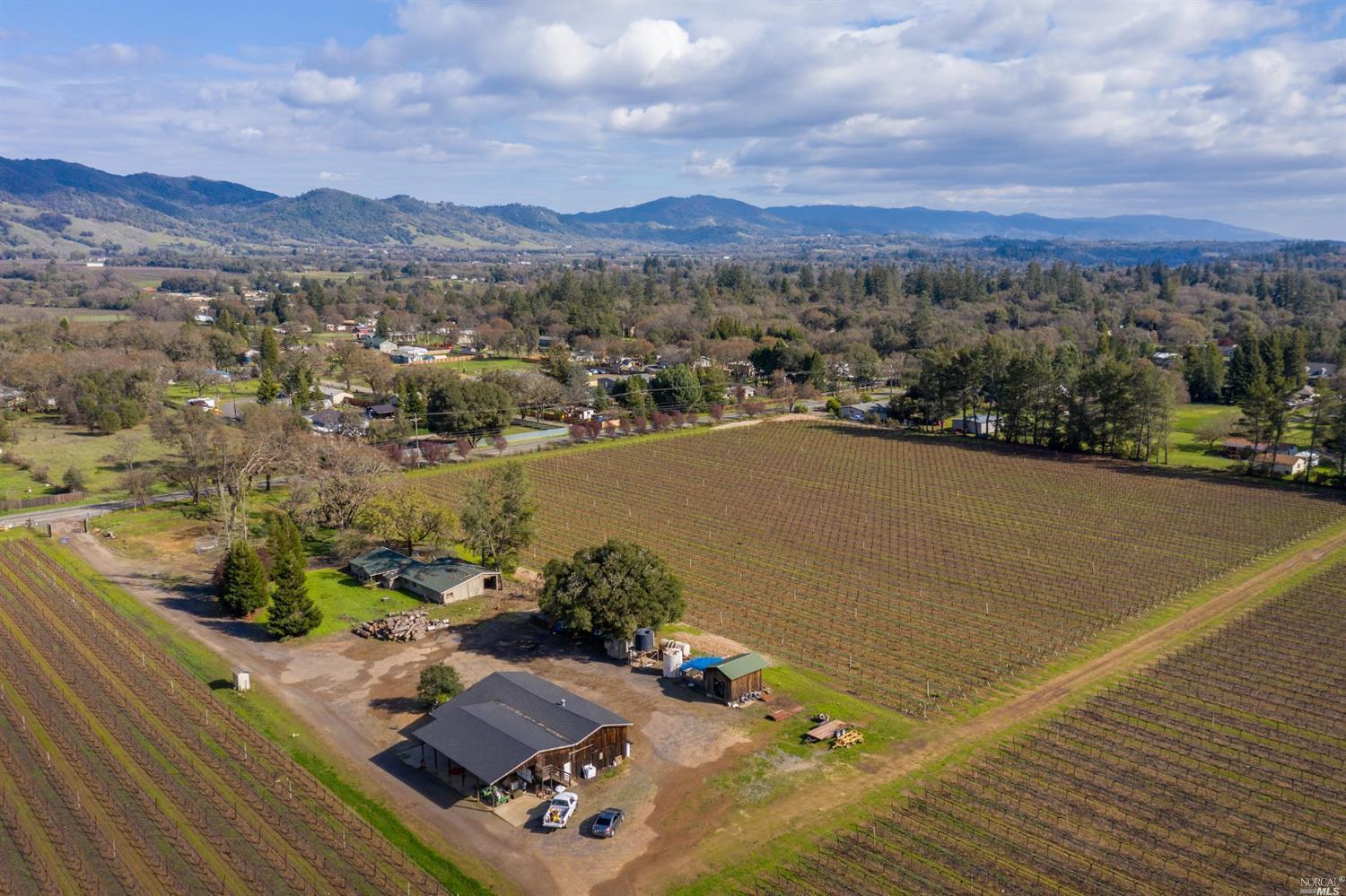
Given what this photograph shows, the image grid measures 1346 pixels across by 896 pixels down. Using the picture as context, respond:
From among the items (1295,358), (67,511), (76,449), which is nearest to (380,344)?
(76,449)

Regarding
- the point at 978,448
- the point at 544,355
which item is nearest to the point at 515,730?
the point at 978,448

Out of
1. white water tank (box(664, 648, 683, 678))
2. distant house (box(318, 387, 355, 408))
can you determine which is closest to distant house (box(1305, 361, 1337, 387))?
white water tank (box(664, 648, 683, 678))

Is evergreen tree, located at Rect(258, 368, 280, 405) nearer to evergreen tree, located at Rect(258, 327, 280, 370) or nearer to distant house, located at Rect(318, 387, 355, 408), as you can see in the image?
distant house, located at Rect(318, 387, 355, 408)

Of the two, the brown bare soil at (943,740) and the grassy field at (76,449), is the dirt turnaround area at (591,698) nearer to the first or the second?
the brown bare soil at (943,740)

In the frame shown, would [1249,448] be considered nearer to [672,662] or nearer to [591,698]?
[672,662]

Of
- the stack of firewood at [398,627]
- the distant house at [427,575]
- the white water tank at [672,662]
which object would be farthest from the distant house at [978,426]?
the stack of firewood at [398,627]
